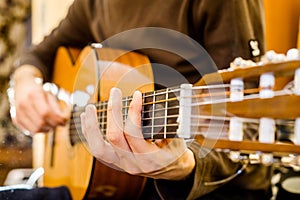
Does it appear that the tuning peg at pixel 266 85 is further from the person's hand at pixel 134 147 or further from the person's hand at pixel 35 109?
the person's hand at pixel 35 109

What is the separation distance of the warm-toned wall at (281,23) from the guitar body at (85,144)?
5.8 inches

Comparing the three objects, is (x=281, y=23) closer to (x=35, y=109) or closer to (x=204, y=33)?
(x=204, y=33)

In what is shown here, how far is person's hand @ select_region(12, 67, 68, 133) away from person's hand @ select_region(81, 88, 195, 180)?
0.25m

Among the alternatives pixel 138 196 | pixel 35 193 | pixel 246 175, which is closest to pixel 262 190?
pixel 246 175

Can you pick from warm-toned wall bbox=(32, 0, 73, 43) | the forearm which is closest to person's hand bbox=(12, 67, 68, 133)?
the forearm

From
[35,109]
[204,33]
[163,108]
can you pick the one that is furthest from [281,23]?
[35,109]

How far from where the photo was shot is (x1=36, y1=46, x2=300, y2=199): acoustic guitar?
0.45 metres

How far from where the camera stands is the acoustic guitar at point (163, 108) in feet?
1.47

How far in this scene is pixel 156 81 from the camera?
0.53m

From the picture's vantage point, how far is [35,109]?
2.64 ft

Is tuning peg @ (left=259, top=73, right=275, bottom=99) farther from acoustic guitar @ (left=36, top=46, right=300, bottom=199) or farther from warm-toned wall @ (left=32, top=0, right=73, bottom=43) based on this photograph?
warm-toned wall @ (left=32, top=0, right=73, bottom=43)

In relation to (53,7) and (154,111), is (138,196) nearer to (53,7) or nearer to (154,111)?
(154,111)

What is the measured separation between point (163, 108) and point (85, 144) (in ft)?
0.62

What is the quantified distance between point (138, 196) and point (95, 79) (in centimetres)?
16
